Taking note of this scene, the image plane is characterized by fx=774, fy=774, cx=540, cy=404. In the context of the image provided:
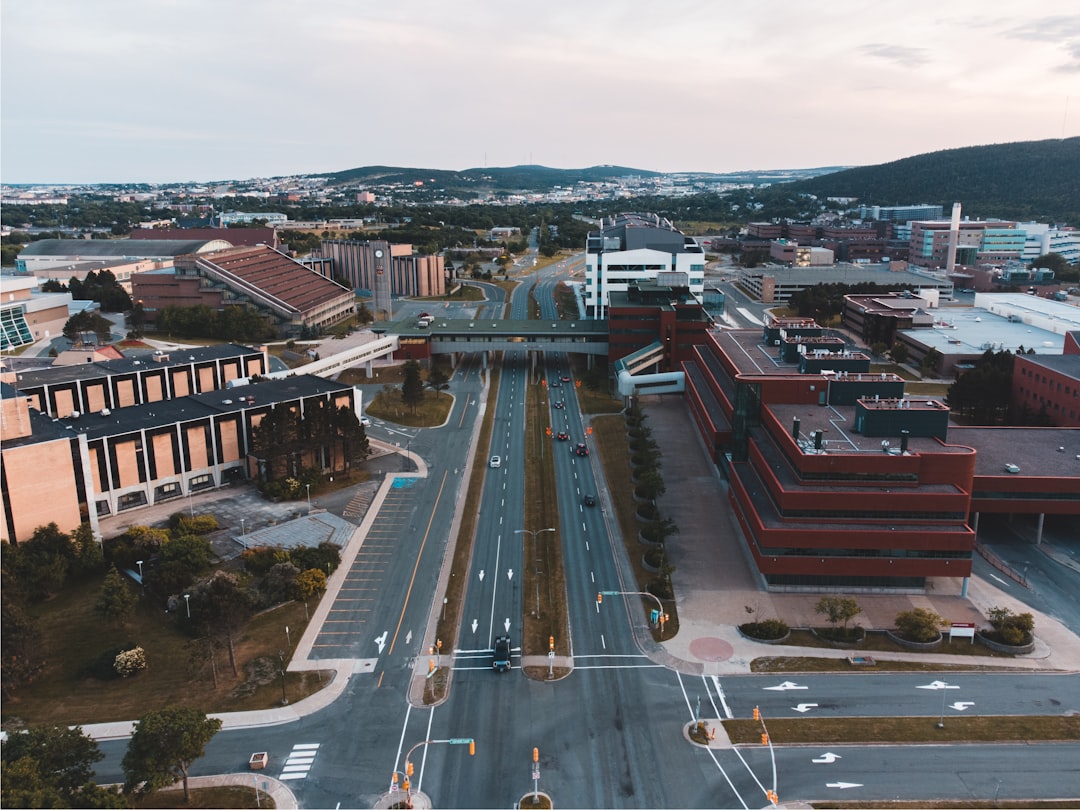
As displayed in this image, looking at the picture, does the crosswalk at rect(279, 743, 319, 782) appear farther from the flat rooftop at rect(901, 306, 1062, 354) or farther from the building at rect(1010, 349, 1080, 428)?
the flat rooftop at rect(901, 306, 1062, 354)

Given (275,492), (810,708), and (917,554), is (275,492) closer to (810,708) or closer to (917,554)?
(810,708)

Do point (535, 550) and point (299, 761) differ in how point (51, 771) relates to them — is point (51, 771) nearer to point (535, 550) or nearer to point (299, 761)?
point (299, 761)

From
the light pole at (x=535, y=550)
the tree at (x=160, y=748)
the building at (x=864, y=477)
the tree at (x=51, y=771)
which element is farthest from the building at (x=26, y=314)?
the building at (x=864, y=477)

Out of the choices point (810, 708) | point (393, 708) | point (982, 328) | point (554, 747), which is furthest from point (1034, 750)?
point (982, 328)

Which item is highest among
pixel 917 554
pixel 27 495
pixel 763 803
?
pixel 27 495

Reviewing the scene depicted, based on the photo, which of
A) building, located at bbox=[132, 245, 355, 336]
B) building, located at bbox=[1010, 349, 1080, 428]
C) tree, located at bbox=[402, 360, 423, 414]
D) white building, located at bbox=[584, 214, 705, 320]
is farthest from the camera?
building, located at bbox=[132, 245, 355, 336]

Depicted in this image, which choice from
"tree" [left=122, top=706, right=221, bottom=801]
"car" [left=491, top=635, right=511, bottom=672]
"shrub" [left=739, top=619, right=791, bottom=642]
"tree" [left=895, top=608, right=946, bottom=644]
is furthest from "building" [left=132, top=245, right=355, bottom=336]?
"tree" [left=895, top=608, right=946, bottom=644]
